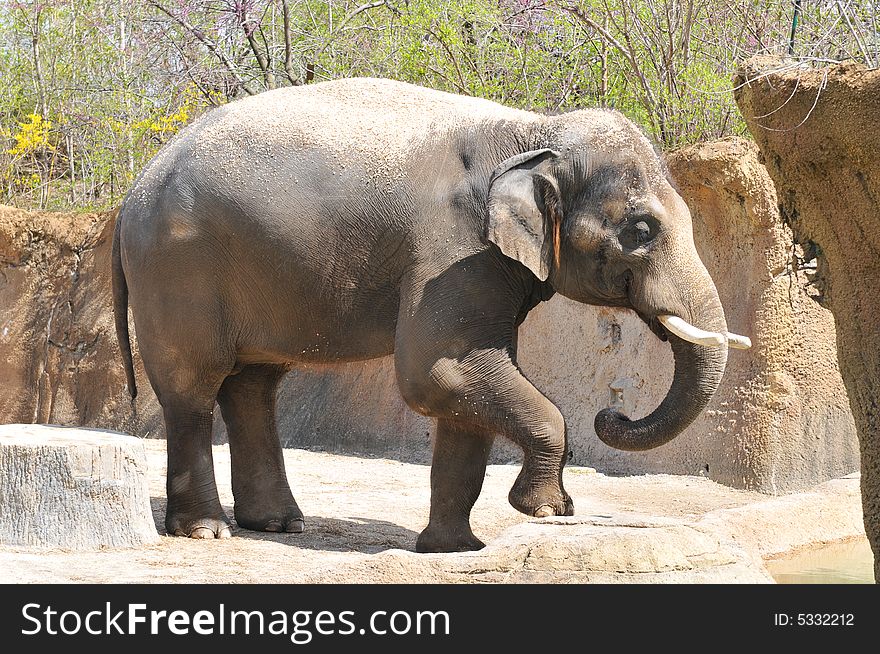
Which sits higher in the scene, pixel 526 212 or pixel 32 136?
pixel 32 136

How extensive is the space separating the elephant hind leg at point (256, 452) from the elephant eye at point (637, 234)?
2.11 m

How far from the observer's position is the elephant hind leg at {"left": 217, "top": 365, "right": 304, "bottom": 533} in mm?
6906

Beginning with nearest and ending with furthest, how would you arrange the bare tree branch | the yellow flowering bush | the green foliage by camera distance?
the green foliage → the bare tree branch → the yellow flowering bush

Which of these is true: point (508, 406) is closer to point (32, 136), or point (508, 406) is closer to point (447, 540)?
point (447, 540)

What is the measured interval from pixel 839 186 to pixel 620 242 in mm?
933

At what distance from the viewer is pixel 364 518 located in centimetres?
739

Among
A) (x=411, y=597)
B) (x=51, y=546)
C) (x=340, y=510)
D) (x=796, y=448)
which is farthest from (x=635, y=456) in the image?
(x=411, y=597)

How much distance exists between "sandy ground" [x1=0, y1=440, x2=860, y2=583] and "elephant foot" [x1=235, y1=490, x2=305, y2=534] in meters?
0.08

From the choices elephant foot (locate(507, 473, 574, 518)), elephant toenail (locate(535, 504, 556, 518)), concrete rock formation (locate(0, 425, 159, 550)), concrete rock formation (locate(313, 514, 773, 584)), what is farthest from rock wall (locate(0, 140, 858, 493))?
concrete rock formation (locate(313, 514, 773, 584))

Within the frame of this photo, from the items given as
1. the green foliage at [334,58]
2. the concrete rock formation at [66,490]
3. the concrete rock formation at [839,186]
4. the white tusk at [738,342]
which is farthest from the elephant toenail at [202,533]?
the green foliage at [334,58]

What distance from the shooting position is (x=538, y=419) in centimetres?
568

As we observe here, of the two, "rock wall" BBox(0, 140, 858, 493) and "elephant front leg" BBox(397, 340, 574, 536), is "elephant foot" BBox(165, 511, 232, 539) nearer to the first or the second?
"rock wall" BBox(0, 140, 858, 493)

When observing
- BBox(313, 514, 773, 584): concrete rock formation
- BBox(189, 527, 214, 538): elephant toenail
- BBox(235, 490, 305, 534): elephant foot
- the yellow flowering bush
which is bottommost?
BBox(189, 527, 214, 538): elephant toenail

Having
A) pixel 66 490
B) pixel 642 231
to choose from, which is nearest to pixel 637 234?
pixel 642 231
